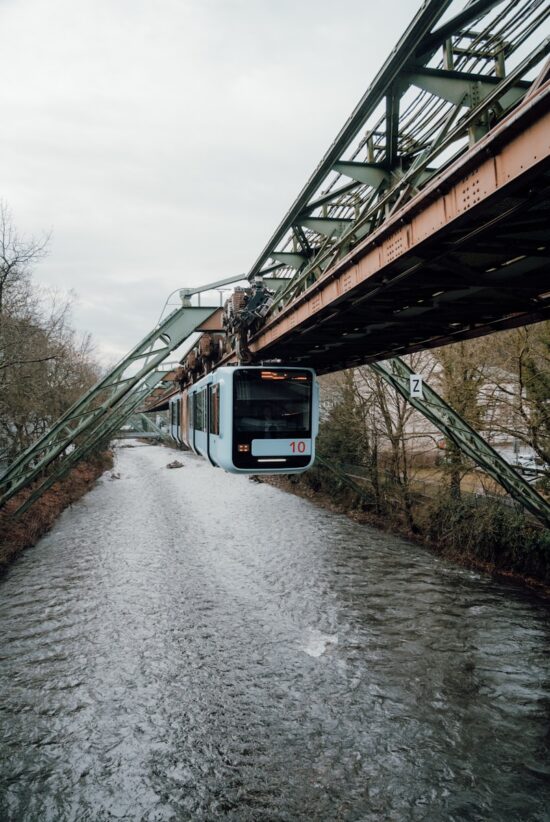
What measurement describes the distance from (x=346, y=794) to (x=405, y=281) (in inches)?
248

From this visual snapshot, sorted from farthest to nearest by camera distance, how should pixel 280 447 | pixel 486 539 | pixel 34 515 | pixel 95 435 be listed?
1. pixel 95 435
2. pixel 34 515
3. pixel 486 539
4. pixel 280 447

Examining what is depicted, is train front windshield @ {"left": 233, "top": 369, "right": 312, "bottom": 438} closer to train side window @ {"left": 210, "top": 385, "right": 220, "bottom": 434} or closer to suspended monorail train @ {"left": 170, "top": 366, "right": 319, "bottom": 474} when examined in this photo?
suspended monorail train @ {"left": 170, "top": 366, "right": 319, "bottom": 474}

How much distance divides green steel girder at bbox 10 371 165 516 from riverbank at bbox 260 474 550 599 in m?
10.6

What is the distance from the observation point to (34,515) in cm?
2006

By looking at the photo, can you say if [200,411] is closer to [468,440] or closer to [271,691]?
[468,440]

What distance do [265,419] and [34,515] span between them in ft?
41.9

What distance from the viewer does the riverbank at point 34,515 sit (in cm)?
1630

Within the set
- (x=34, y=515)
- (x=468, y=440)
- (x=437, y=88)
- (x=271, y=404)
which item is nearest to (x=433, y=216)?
(x=437, y=88)

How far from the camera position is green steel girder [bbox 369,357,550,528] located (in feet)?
45.1

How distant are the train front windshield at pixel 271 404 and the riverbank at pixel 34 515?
8.58 m

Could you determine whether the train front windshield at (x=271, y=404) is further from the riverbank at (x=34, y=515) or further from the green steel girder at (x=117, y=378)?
the riverbank at (x=34, y=515)

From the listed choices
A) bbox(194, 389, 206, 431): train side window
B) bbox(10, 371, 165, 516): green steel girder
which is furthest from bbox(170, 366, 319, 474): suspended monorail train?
bbox(10, 371, 165, 516): green steel girder

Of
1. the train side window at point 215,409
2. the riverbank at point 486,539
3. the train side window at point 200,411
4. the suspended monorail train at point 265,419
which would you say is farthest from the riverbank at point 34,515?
the riverbank at point 486,539

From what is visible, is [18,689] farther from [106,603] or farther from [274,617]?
[274,617]
